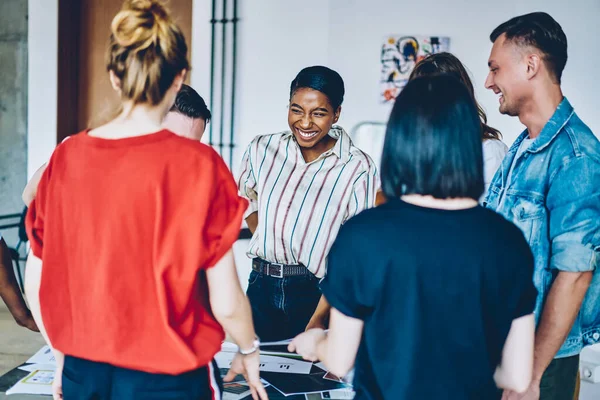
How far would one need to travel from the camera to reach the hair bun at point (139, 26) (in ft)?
3.63

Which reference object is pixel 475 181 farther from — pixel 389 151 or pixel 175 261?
pixel 175 261

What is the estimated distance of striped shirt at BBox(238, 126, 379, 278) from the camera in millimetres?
2270

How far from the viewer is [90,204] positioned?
42.6 inches

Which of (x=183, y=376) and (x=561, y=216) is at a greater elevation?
(x=561, y=216)

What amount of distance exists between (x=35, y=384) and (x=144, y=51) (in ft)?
3.29

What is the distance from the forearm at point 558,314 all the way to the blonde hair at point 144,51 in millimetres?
1031

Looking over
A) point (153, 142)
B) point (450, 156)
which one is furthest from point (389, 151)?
point (153, 142)

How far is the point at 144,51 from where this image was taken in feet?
3.65

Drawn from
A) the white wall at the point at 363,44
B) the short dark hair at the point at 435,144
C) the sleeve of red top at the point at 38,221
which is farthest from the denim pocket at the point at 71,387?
the white wall at the point at 363,44

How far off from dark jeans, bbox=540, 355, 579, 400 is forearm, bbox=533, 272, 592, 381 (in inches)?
4.3

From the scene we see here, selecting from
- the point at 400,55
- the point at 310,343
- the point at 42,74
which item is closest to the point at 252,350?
the point at 310,343

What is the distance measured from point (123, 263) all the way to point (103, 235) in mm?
63

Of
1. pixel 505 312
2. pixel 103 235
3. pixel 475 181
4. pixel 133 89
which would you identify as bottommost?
pixel 505 312

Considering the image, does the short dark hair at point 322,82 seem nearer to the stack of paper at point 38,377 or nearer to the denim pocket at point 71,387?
the stack of paper at point 38,377
